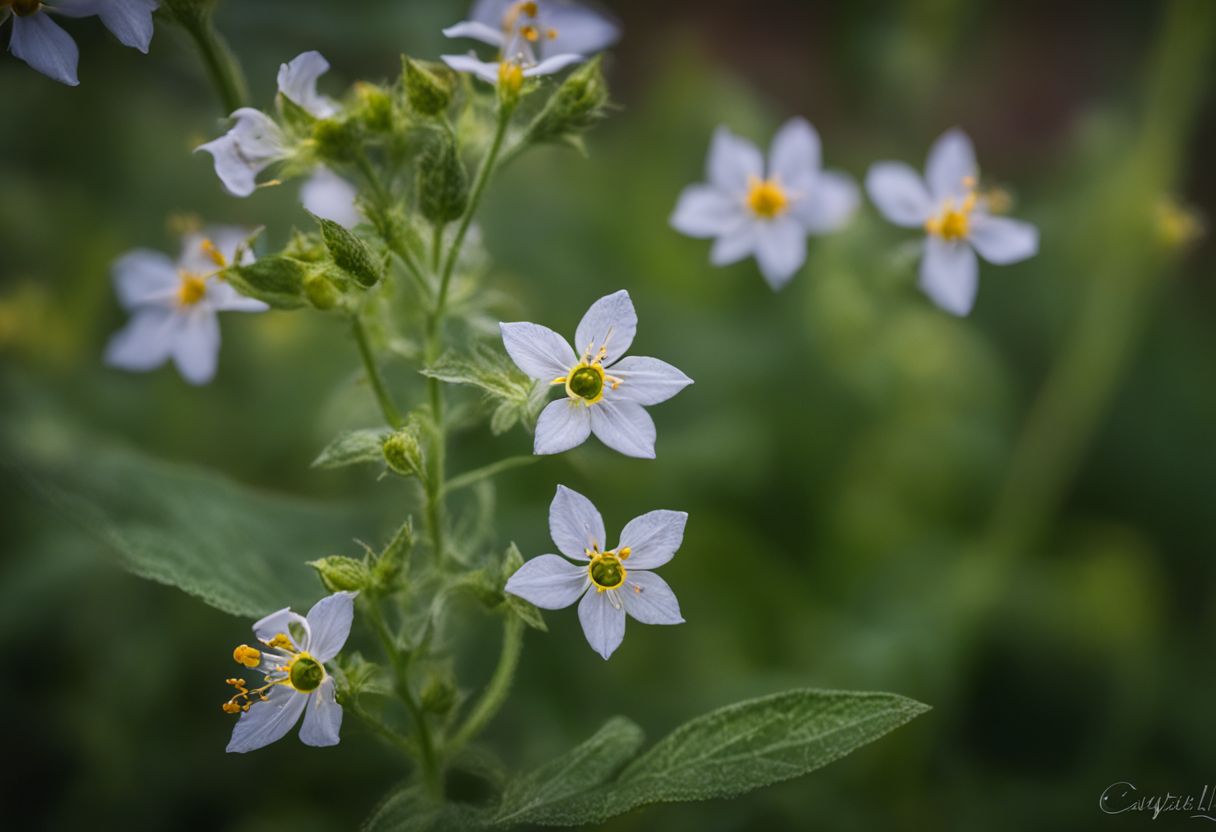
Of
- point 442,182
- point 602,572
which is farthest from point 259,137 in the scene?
point 602,572

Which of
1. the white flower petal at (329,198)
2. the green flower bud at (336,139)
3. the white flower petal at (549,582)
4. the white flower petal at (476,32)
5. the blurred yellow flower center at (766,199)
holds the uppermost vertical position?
the white flower petal at (476,32)

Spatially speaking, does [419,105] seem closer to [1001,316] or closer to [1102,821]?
[1102,821]

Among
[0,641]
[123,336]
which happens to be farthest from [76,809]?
[123,336]

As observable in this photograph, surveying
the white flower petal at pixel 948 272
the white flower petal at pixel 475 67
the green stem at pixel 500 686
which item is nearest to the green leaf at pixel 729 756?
the green stem at pixel 500 686

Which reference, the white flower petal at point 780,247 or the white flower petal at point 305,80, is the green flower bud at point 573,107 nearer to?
the white flower petal at point 305,80

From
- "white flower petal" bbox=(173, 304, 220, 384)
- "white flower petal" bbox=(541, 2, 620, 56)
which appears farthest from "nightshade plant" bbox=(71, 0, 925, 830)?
"white flower petal" bbox=(173, 304, 220, 384)

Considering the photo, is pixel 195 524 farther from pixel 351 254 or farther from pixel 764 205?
pixel 764 205
